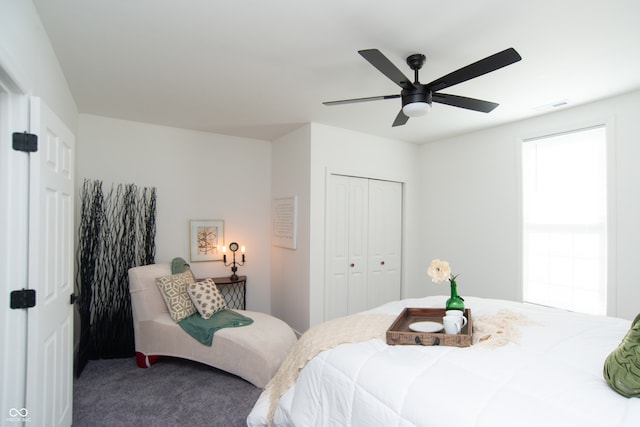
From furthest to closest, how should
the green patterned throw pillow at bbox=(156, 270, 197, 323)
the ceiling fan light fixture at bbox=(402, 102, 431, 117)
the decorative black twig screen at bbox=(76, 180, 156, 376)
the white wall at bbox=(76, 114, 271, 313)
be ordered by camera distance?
the white wall at bbox=(76, 114, 271, 313) → the decorative black twig screen at bbox=(76, 180, 156, 376) → the green patterned throw pillow at bbox=(156, 270, 197, 323) → the ceiling fan light fixture at bbox=(402, 102, 431, 117)

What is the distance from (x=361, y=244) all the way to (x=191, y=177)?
2271 mm

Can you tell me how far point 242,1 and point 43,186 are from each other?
1.39 m

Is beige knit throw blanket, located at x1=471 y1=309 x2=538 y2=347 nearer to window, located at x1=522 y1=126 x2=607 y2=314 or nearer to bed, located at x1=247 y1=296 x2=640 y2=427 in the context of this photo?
bed, located at x1=247 y1=296 x2=640 y2=427

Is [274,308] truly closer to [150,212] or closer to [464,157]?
[150,212]

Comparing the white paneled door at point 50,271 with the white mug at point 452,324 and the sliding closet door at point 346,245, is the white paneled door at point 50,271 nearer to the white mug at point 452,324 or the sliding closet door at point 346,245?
the white mug at point 452,324

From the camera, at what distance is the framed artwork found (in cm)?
405

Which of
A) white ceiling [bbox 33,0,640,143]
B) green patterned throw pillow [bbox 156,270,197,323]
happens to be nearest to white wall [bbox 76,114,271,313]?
white ceiling [bbox 33,0,640,143]

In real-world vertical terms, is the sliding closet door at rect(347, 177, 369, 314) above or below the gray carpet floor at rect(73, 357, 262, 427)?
above

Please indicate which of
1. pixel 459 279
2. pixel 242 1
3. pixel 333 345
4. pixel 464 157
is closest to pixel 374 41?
pixel 242 1

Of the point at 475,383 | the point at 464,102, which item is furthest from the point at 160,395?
the point at 464,102

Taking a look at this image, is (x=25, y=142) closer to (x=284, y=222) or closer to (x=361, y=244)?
(x=284, y=222)

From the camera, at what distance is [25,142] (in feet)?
5.07

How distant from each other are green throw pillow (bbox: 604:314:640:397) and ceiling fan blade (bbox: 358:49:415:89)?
5.05 ft

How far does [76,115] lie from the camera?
3.33 metres
